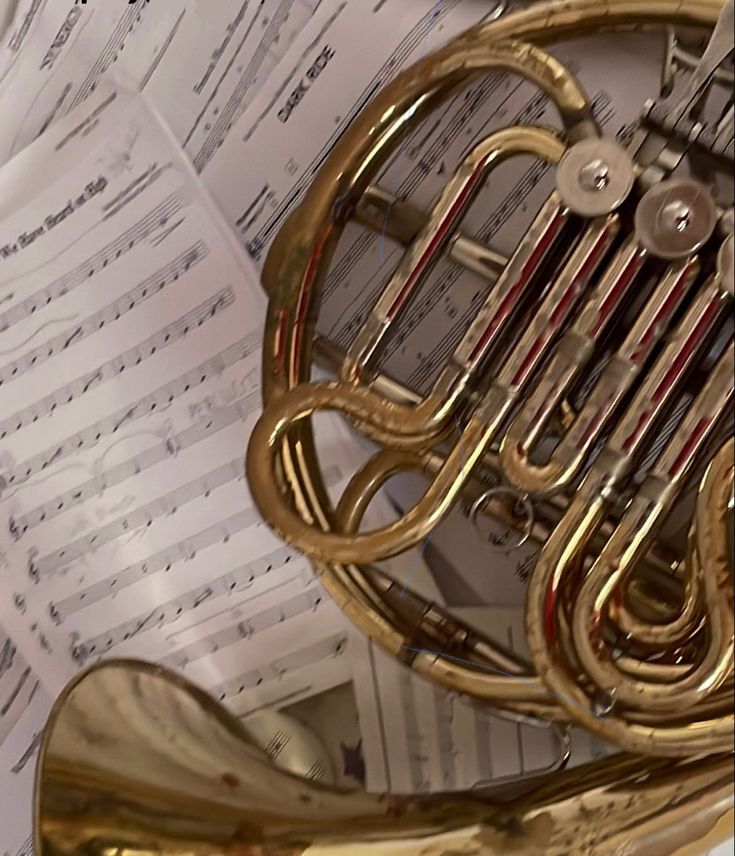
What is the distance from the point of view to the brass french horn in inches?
17.3

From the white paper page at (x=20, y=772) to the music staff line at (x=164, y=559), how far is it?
0.07m

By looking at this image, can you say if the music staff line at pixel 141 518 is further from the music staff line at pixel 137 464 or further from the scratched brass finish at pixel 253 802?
the scratched brass finish at pixel 253 802

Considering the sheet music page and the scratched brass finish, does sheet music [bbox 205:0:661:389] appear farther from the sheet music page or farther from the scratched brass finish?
the scratched brass finish

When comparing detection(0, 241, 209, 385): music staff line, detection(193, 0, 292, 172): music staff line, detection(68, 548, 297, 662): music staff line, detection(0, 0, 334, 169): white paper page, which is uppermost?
detection(0, 0, 334, 169): white paper page

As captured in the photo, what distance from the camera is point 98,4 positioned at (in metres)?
0.65

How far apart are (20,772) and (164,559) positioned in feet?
0.71

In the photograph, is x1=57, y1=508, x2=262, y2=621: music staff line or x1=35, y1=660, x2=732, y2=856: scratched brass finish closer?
x1=35, y1=660, x2=732, y2=856: scratched brass finish

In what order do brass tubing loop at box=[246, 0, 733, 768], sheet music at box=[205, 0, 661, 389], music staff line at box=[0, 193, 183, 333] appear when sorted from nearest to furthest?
brass tubing loop at box=[246, 0, 733, 768], sheet music at box=[205, 0, 661, 389], music staff line at box=[0, 193, 183, 333]

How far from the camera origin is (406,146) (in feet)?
1.91

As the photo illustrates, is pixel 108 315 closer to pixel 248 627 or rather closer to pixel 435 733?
pixel 248 627

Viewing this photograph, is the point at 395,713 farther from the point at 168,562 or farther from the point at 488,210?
the point at 488,210

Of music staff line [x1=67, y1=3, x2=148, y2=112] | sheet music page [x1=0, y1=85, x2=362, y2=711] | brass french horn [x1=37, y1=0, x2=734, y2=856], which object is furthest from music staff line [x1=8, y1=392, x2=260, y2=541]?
music staff line [x1=67, y1=3, x2=148, y2=112]

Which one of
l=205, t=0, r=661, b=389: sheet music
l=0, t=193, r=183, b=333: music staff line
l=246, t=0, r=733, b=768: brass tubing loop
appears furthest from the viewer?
l=0, t=193, r=183, b=333: music staff line

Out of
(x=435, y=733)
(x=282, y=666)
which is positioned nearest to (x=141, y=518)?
(x=282, y=666)
